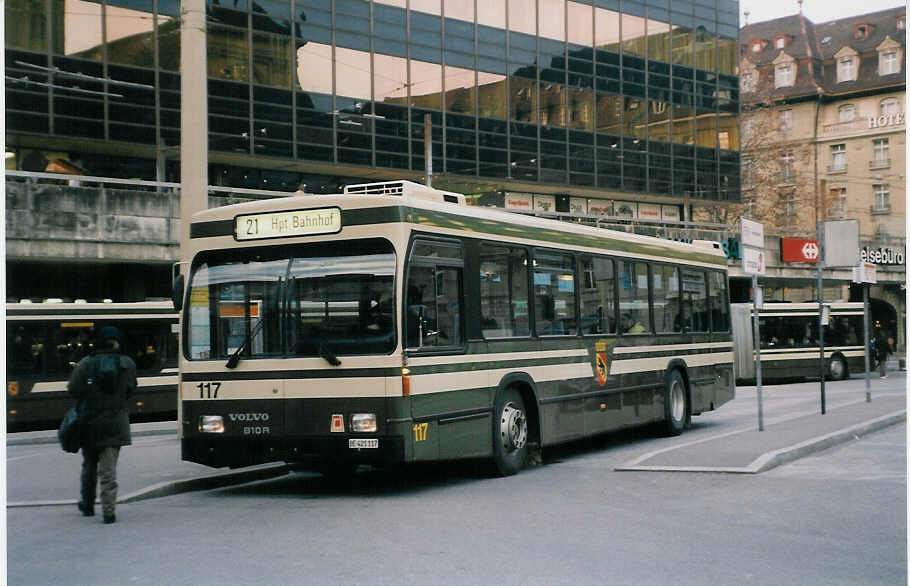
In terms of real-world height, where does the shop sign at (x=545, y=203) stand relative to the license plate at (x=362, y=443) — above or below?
above

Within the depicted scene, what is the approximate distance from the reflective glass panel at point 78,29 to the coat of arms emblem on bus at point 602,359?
23167mm

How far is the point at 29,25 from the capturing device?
31953mm

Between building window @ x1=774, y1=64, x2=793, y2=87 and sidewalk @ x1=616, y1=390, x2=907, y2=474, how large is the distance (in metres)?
62.4

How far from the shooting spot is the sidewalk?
477 inches

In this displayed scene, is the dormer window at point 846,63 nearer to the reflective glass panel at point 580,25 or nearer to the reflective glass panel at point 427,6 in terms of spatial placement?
the reflective glass panel at point 580,25

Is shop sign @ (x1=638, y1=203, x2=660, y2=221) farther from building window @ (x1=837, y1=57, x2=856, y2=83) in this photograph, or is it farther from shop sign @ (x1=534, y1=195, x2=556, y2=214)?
building window @ (x1=837, y1=57, x2=856, y2=83)

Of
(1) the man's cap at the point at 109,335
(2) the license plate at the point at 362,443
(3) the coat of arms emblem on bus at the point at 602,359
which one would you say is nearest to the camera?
(1) the man's cap at the point at 109,335

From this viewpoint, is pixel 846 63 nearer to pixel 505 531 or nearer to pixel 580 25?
pixel 580 25

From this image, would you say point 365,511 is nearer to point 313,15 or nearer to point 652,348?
point 652,348

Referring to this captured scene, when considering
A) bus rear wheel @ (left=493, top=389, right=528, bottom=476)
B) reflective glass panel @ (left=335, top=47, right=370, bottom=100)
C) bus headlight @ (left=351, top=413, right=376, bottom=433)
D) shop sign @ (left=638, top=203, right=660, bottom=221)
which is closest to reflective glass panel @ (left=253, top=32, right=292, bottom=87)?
reflective glass panel @ (left=335, top=47, right=370, bottom=100)

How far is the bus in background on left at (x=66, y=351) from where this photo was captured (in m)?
22.7

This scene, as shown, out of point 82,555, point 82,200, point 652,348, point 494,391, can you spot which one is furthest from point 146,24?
point 82,555

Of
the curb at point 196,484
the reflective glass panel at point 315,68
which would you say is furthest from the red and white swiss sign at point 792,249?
the curb at point 196,484

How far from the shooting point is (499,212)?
12.9 m
